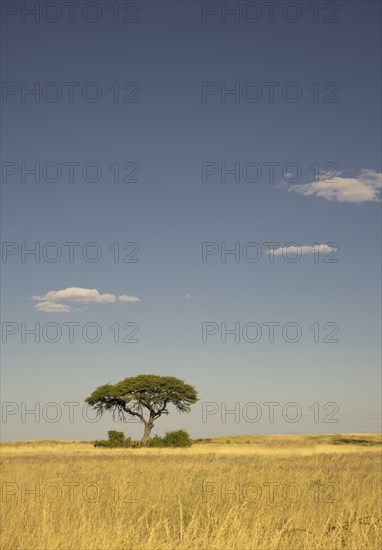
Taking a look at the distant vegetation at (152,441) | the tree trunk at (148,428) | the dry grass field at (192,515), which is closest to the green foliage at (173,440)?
the distant vegetation at (152,441)

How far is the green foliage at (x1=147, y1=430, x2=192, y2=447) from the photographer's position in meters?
51.5

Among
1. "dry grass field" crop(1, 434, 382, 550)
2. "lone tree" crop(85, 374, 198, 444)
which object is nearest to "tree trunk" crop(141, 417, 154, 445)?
"lone tree" crop(85, 374, 198, 444)

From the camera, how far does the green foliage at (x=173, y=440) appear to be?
51.5 m

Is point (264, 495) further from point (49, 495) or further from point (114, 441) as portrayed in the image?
point (114, 441)

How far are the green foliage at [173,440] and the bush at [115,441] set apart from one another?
72.0 inches

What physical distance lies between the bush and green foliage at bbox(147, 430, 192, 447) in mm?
1829

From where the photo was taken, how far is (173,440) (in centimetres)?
5200

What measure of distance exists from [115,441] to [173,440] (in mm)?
4943

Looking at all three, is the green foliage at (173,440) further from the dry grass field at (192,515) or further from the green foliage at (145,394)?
the dry grass field at (192,515)

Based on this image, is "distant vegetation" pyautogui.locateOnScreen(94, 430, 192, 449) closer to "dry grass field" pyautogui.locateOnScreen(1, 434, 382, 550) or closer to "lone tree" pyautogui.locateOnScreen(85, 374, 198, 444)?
"lone tree" pyautogui.locateOnScreen(85, 374, 198, 444)

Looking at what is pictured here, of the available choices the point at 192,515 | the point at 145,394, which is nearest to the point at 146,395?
the point at 145,394

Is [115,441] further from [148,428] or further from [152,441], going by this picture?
[148,428]

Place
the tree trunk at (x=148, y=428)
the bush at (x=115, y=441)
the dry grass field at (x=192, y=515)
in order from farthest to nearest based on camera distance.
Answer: the tree trunk at (x=148, y=428) → the bush at (x=115, y=441) → the dry grass field at (x=192, y=515)

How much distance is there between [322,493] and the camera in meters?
13.9
